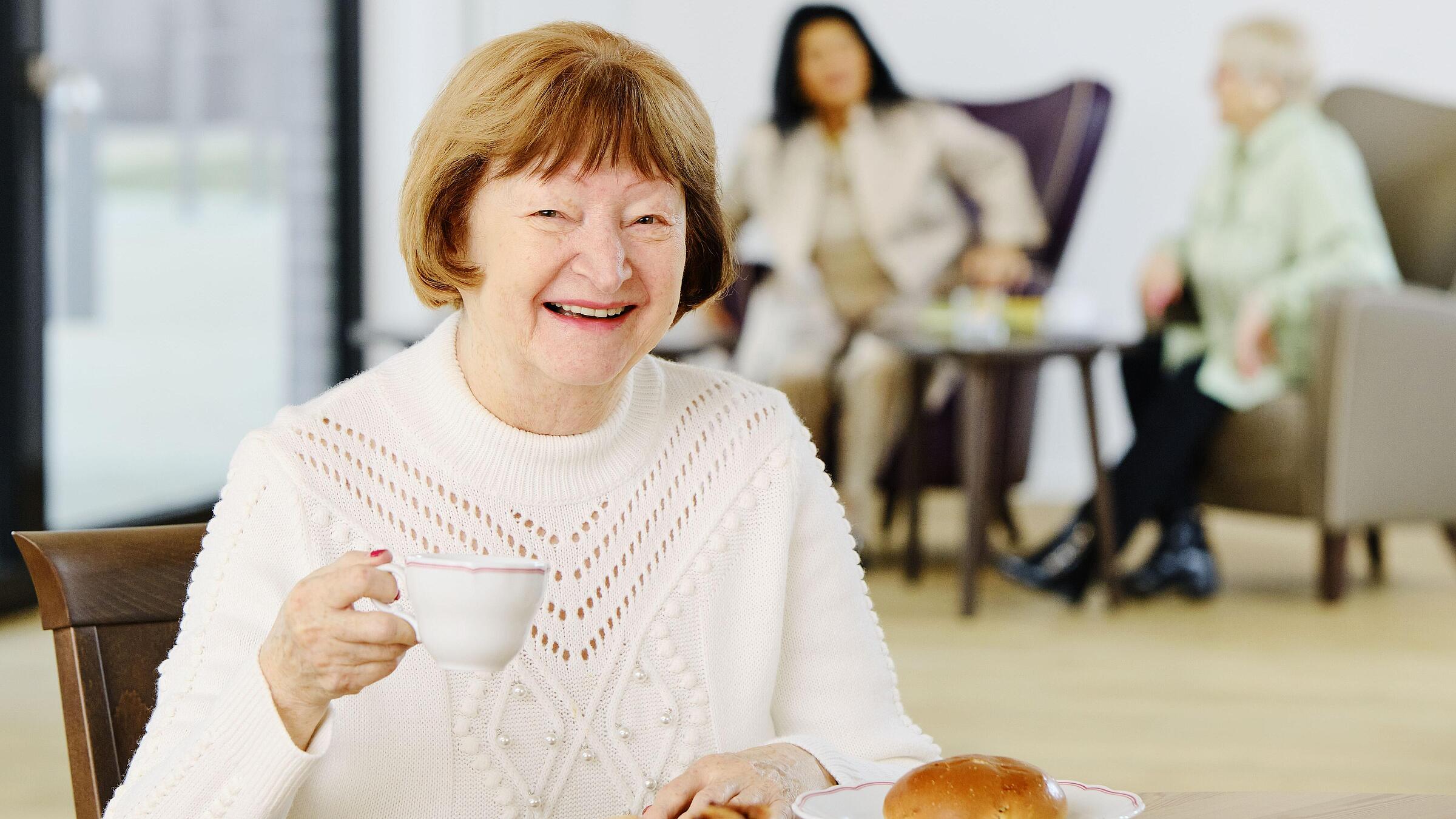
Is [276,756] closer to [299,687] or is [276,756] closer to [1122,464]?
[299,687]

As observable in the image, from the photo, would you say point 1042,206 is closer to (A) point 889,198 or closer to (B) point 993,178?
(B) point 993,178

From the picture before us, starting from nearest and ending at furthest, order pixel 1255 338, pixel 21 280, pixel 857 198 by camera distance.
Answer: pixel 21 280, pixel 1255 338, pixel 857 198

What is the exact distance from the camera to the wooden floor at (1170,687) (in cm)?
255

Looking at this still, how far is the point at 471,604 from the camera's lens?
724 mm

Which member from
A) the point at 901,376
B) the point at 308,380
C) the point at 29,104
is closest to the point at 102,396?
the point at 29,104

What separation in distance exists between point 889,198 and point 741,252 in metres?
1.16

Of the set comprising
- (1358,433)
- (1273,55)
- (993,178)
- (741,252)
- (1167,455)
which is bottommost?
(1167,455)

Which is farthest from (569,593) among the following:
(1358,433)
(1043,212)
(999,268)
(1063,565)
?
(1043,212)

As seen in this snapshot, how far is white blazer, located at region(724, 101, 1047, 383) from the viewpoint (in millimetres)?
4609

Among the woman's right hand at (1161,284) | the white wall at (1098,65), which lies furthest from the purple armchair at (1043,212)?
the white wall at (1098,65)

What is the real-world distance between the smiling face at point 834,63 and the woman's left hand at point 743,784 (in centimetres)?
375

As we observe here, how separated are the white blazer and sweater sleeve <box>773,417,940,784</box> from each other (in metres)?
3.41

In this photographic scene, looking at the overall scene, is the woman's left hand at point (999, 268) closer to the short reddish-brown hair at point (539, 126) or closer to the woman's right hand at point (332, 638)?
the short reddish-brown hair at point (539, 126)

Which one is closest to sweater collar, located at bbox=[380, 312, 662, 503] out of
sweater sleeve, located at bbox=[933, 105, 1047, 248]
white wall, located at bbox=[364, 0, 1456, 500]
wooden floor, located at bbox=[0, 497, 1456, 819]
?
wooden floor, located at bbox=[0, 497, 1456, 819]
